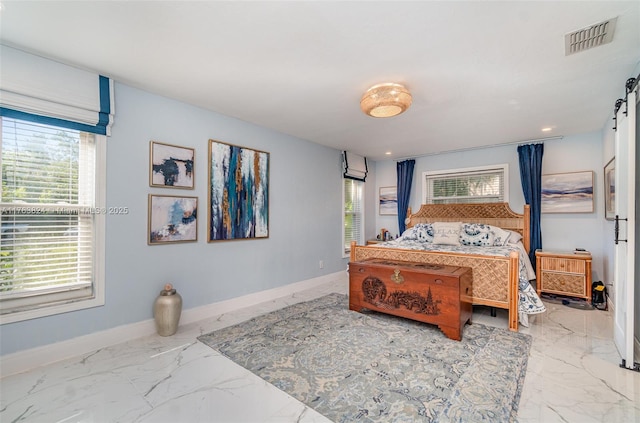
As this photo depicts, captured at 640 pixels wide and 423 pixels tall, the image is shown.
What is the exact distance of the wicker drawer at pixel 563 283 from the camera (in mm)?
3871

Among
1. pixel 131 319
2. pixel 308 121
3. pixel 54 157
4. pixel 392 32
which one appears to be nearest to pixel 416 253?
pixel 308 121

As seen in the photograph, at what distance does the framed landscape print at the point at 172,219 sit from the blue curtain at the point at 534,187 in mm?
4878

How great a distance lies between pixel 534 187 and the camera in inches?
177

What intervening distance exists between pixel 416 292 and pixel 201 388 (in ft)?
6.88

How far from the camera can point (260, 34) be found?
1.96 metres

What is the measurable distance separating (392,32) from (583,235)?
14.4 feet

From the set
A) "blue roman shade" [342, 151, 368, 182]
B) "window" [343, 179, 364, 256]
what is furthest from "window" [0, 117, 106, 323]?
"window" [343, 179, 364, 256]

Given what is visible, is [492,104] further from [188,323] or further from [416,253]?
[188,323]

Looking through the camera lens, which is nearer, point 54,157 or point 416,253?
point 54,157

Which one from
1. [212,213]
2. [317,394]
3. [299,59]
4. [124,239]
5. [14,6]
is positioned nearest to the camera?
[14,6]

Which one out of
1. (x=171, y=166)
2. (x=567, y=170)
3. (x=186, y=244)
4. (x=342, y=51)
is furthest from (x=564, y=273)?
(x=171, y=166)

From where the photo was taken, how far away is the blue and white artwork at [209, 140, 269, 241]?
136 inches

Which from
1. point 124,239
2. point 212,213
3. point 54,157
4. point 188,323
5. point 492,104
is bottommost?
point 188,323

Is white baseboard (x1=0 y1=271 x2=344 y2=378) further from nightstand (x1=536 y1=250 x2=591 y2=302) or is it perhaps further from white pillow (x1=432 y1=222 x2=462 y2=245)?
nightstand (x1=536 y1=250 x2=591 y2=302)
